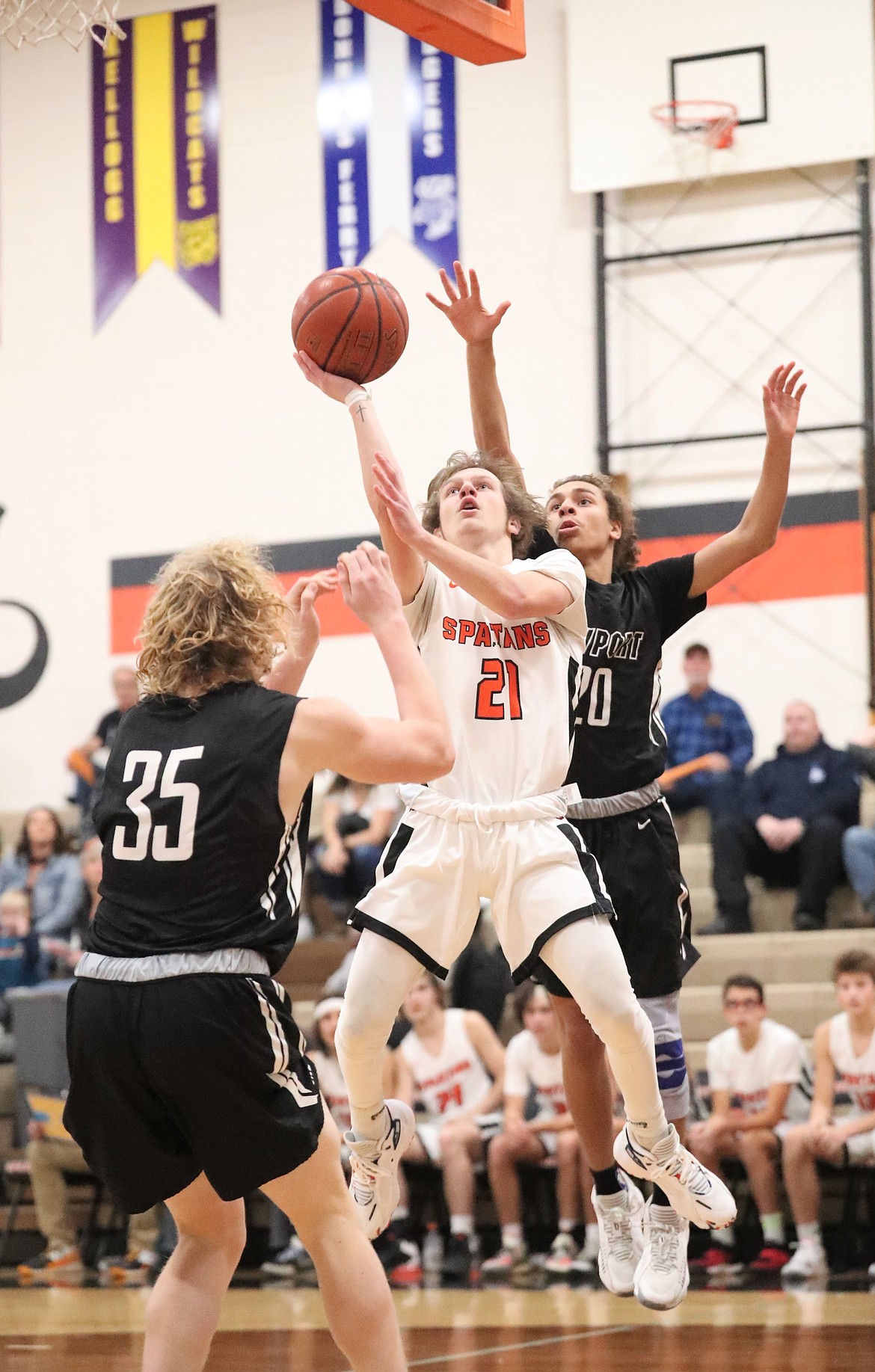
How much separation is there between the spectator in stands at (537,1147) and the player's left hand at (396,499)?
4.56 meters

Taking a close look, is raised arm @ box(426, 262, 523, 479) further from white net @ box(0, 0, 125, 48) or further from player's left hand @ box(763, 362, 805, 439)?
white net @ box(0, 0, 125, 48)

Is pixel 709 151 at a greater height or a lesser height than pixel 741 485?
greater

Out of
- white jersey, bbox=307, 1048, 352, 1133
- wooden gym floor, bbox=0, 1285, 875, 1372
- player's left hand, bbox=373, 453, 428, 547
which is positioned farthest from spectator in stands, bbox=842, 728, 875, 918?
player's left hand, bbox=373, 453, 428, 547

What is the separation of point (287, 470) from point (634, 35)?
15.6ft

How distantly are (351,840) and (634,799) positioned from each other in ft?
21.5

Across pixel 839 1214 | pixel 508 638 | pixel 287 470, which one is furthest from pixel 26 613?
pixel 508 638

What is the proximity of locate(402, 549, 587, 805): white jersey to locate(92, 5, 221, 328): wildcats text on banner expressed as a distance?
1056 cm

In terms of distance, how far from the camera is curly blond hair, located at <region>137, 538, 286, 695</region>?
3.78 meters

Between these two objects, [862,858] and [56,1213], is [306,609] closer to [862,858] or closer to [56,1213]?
[56,1213]

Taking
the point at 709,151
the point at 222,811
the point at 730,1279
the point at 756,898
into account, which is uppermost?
the point at 709,151

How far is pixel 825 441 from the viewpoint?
42.3ft

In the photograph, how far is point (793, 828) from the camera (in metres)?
10.8

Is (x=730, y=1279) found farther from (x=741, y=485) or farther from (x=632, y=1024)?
(x=741, y=485)

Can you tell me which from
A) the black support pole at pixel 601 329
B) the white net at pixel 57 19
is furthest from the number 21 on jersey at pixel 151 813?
the black support pole at pixel 601 329
